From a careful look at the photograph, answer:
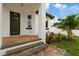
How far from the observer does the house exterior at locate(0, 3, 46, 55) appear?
24.5ft

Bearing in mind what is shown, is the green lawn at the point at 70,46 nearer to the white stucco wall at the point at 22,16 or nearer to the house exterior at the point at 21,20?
the house exterior at the point at 21,20

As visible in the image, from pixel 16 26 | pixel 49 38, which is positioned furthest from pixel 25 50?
pixel 16 26

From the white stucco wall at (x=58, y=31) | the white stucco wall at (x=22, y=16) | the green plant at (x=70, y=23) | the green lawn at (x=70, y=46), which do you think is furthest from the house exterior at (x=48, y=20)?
the white stucco wall at (x=22, y=16)

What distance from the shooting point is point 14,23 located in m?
9.40

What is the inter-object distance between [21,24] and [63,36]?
4.42 meters

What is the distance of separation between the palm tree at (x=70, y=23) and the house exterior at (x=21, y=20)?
896 mm

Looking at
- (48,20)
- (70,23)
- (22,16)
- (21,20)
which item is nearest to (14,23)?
(21,20)

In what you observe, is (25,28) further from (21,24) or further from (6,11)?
(6,11)

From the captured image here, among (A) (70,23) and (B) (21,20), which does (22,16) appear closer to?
(B) (21,20)

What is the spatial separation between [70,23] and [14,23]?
376 centimetres

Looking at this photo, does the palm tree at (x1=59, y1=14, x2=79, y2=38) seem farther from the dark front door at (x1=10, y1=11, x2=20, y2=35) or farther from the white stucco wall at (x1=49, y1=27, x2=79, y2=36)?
the dark front door at (x1=10, y1=11, x2=20, y2=35)

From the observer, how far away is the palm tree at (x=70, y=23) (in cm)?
620

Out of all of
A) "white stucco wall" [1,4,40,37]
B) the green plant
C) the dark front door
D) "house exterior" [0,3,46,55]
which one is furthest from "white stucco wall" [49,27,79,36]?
the dark front door

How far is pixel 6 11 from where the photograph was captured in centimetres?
845
